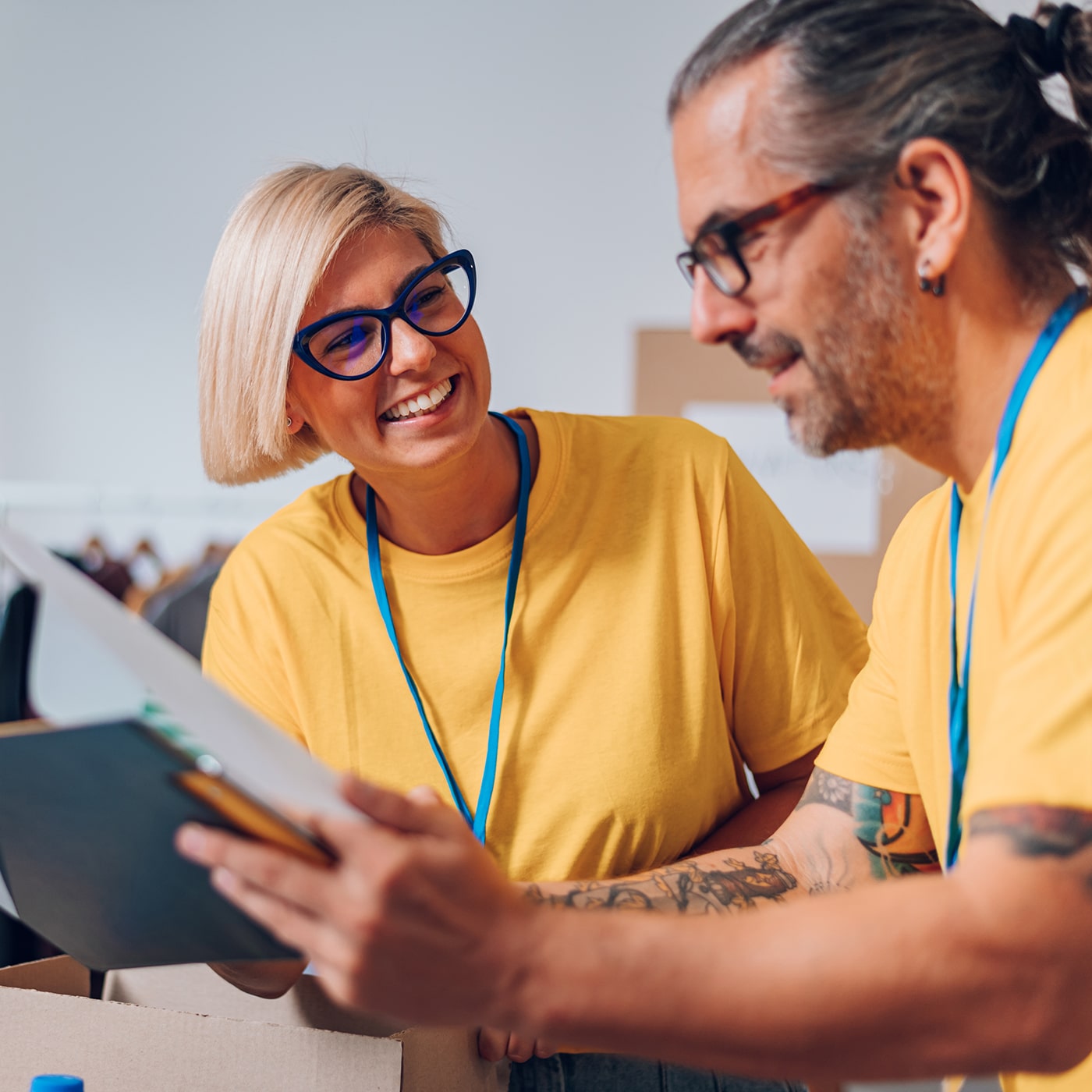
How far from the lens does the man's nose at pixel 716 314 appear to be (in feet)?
2.76

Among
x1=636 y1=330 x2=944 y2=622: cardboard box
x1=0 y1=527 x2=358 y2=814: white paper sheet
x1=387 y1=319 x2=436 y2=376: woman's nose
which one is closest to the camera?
x1=0 y1=527 x2=358 y2=814: white paper sheet

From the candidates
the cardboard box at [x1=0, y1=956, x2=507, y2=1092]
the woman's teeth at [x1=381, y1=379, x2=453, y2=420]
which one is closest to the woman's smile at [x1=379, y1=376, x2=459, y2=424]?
the woman's teeth at [x1=381, y1=379, x2=453, y2=420]

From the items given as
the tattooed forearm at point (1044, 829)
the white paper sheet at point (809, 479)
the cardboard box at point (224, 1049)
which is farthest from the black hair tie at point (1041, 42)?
the white paper sheet at point (809, 479)

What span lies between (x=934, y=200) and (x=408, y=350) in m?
0.66

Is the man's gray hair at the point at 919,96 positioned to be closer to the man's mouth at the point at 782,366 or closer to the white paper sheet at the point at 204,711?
the man's mouth at the point at 782,366

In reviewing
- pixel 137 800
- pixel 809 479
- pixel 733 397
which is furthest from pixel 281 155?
pixel 137 800

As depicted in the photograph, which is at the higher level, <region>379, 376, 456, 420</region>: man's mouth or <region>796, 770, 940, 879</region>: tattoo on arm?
<region>379, 376, 456, 420</region>: man's mouth

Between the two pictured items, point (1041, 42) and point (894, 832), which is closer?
point (1041, 42)

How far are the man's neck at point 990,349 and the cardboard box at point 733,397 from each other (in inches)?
78.6

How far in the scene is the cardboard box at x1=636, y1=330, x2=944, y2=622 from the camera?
2893 millimetres

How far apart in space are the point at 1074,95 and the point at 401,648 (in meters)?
0.90

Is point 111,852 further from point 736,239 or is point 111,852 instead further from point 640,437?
point 640,437

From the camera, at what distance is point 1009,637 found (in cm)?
72

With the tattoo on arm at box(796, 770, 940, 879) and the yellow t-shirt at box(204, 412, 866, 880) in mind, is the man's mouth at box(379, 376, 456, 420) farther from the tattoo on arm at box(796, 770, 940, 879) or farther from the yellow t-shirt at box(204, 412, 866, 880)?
the tattoo on arm at box(796, 770, 940, 879)
